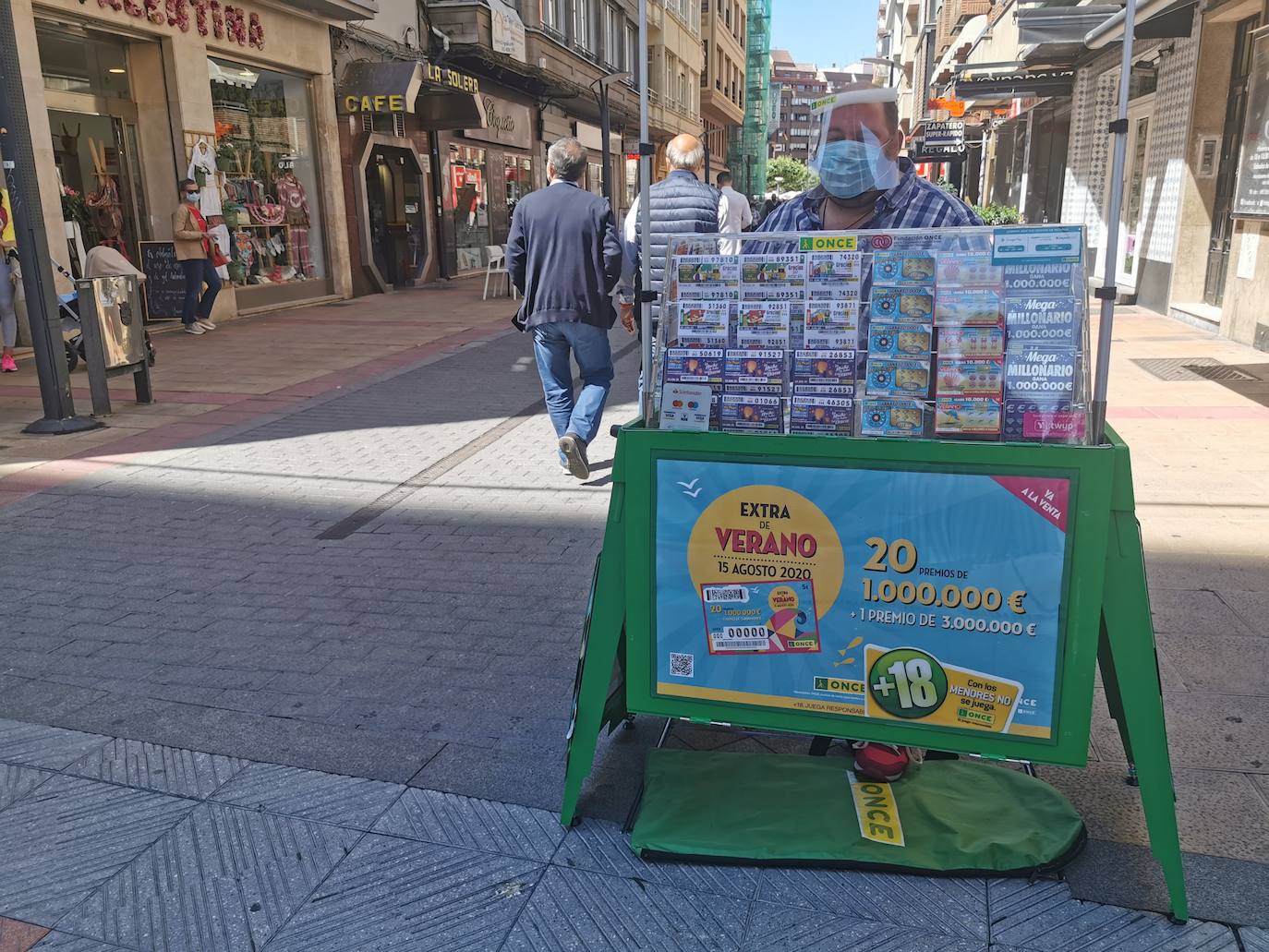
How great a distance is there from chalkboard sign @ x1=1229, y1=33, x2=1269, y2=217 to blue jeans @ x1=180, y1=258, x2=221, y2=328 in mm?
12123

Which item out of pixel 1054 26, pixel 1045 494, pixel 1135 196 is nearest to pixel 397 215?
pixel 1054 26

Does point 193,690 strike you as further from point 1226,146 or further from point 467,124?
point 467,124

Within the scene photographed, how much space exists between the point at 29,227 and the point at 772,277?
6.36m

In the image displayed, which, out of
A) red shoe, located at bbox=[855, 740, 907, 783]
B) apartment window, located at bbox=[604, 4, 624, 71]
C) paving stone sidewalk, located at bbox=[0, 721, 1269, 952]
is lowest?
paving stone sidewalk, located at bbox=[0, 721, 1269, 952]

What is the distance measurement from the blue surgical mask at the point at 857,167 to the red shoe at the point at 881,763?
1.70 m

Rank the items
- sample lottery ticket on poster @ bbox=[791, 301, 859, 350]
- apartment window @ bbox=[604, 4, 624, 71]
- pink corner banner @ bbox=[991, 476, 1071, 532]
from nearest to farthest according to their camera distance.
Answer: pink corner banner @ bbox=[991, 476, 1071, 532]
sample lottery ticket on poster @ bbox=[791, 301, 859, 350]
apartment window @ bbox=[604, 4, 624, 71]

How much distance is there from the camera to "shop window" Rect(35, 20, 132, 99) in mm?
11734

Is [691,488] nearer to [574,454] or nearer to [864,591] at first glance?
[864,591]

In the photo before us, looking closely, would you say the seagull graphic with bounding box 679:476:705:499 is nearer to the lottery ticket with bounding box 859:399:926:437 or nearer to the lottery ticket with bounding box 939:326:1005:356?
the lottery ticket with bounding box 859:399:926:437

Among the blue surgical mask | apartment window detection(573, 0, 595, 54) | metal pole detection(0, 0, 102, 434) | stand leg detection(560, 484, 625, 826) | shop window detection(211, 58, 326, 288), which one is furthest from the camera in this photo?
apartment window detection(573, 0, 595, 54)

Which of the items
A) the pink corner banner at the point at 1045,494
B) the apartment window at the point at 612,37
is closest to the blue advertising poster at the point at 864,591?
the pink corner banner at the point at 1045,494

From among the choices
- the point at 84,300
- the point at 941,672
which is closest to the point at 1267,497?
the point at 941,672

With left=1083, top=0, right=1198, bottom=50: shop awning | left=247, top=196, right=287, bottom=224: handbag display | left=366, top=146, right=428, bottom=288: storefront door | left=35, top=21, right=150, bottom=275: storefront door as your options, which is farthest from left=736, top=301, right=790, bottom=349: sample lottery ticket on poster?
left=366, top=146, right=428, bottom=288: storefront door

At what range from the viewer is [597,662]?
2660mm
